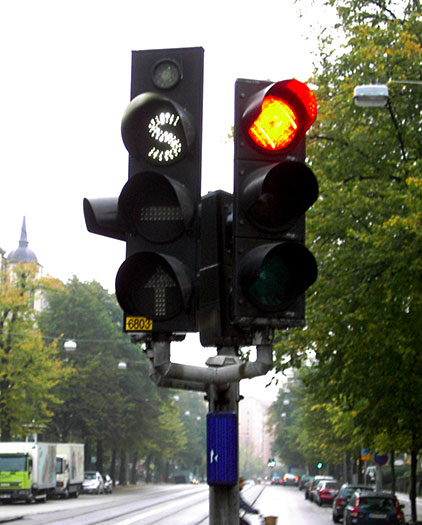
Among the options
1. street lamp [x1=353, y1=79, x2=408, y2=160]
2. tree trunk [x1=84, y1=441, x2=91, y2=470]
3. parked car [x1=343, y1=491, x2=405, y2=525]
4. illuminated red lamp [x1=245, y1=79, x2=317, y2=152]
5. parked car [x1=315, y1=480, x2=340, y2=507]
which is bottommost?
parked car [x1=343, y1=491, x2=405, y2=525]

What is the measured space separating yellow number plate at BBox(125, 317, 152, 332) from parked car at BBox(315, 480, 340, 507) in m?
53.2

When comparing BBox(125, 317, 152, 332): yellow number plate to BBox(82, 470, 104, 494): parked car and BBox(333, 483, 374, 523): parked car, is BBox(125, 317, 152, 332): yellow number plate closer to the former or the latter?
BBox(333, 483, 374, 523): parked car

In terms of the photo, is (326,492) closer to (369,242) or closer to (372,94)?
(369,242)

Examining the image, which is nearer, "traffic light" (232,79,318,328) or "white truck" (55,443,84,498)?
"traffic light" (232,79,318,328)

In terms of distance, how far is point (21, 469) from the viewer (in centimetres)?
4875

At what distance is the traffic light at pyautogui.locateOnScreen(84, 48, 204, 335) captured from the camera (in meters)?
4.11

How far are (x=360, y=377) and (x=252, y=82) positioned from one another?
18.4 m

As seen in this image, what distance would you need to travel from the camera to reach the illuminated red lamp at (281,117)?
13.4 feet

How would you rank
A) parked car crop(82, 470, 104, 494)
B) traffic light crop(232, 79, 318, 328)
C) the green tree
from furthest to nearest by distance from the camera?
parked car crop(82, 470, 104, 494) → the green tree → traffic light crop(232, 79, 318, 328)

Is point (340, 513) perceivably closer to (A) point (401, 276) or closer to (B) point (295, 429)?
(A) point (401, 276)

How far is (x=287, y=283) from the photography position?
4.00 metres

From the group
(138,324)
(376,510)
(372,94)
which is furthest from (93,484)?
(138,324)

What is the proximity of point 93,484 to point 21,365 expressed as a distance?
1843 centimetres

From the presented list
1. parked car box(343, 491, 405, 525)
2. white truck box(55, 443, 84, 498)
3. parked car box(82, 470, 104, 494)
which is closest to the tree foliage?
parked car box(343, 491, 405, 525)
